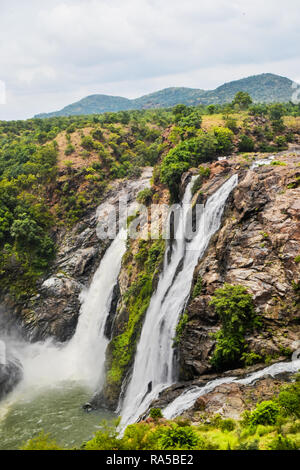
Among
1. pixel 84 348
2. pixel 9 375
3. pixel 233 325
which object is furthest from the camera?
pixel 84 348

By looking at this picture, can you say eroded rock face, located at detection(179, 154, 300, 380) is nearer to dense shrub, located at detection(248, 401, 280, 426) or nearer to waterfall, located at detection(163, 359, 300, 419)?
waterfall, located at detection(163, 359, 300, 419)

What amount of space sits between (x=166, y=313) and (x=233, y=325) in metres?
6.42

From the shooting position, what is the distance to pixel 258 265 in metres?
19.4

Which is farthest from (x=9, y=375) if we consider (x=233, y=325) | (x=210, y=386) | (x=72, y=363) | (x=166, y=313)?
(x=233, y=325)

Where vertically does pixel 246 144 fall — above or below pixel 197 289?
above

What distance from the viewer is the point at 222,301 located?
18172 mm

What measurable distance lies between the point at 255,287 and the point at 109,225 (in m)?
26.1

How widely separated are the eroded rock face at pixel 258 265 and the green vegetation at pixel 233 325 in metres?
0.50

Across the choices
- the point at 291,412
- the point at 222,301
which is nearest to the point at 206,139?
the point at 222,301

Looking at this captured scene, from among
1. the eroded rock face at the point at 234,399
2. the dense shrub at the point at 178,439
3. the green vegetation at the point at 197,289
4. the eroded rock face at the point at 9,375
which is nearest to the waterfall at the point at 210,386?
the eroded rock face at the point at 234,399

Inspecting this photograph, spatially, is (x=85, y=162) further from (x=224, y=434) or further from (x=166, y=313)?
(x=224, y=434)

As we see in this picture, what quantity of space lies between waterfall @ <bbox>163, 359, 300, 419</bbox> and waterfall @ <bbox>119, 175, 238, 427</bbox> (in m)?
3.20

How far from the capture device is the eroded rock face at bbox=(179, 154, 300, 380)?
17.2 m

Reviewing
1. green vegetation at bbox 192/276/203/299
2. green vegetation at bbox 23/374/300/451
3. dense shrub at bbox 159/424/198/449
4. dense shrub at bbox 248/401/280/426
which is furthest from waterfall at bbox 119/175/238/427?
dense shrub at bbox 159/424/198/449
